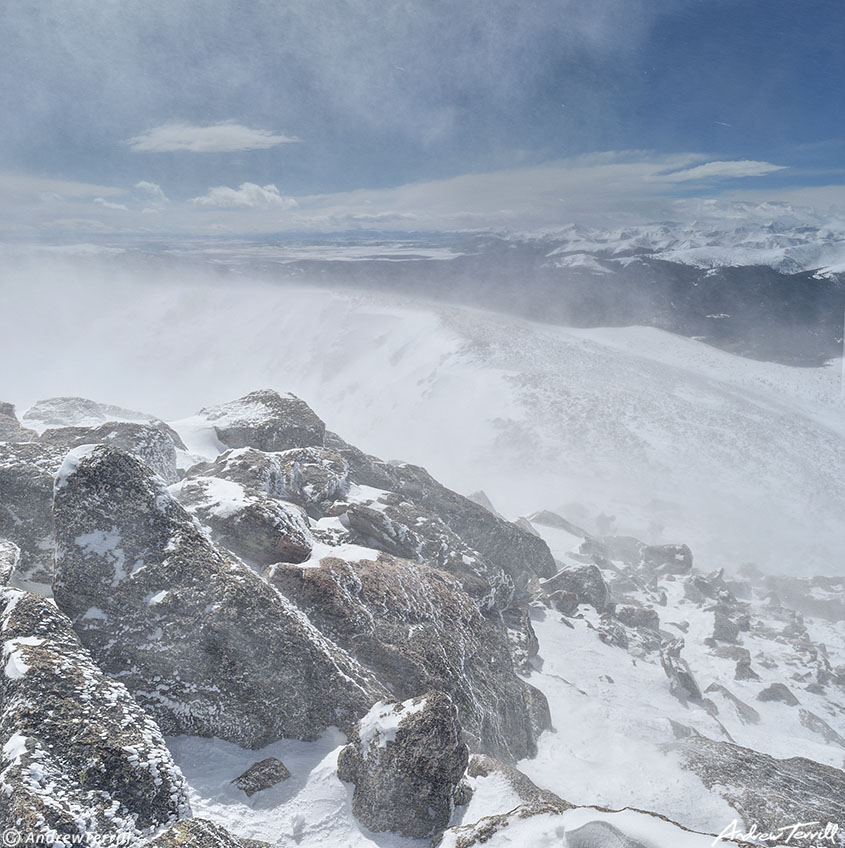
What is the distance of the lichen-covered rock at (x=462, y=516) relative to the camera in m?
29.1

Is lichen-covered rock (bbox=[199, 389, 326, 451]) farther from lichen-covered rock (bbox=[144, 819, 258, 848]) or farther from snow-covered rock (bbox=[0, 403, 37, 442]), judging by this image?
lichen-covered rock (bbox=[144, 819, 258, 848])

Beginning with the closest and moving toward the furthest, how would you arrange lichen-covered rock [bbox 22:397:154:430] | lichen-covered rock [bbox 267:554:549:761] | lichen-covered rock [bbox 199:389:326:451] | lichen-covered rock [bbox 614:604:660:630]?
1. lichen-covered rock [bbox 267:554:549:761]
2. lichen-covered rock [bbox 199:389:326:451]
3. lichen-covered rock [bbox 22:397:154:430]
4. lichen-covered rock [bbox 614:604:660:630]

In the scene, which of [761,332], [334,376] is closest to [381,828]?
[334,376]

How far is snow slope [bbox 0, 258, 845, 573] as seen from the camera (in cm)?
6694

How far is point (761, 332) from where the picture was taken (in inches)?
4702

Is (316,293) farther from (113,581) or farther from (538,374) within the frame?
(113,581)

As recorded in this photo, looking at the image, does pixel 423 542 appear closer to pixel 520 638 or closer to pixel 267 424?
pixel 520 638

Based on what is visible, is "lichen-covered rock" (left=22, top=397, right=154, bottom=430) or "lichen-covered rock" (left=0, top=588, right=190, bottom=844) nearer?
"lichen-covered rock" (left=0, top=588, right=190, bottom=844)

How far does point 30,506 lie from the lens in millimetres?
14812

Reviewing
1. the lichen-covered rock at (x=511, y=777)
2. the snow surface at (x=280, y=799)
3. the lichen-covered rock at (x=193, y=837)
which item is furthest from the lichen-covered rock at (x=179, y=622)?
the lichen-covered rock at (x=193, y=837)

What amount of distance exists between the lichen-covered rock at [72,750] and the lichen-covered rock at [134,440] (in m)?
11.7

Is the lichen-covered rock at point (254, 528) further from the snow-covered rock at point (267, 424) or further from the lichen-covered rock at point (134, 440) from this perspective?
the snow-covered rock at point (267, 424)

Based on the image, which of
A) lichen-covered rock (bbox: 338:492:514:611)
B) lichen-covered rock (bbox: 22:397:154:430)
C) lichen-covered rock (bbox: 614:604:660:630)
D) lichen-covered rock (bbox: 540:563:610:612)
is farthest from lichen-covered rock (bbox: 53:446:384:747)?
lichen-covered rock (bbox: 614:604:660:630)

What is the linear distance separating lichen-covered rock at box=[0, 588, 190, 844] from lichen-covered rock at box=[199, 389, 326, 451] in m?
18.9
